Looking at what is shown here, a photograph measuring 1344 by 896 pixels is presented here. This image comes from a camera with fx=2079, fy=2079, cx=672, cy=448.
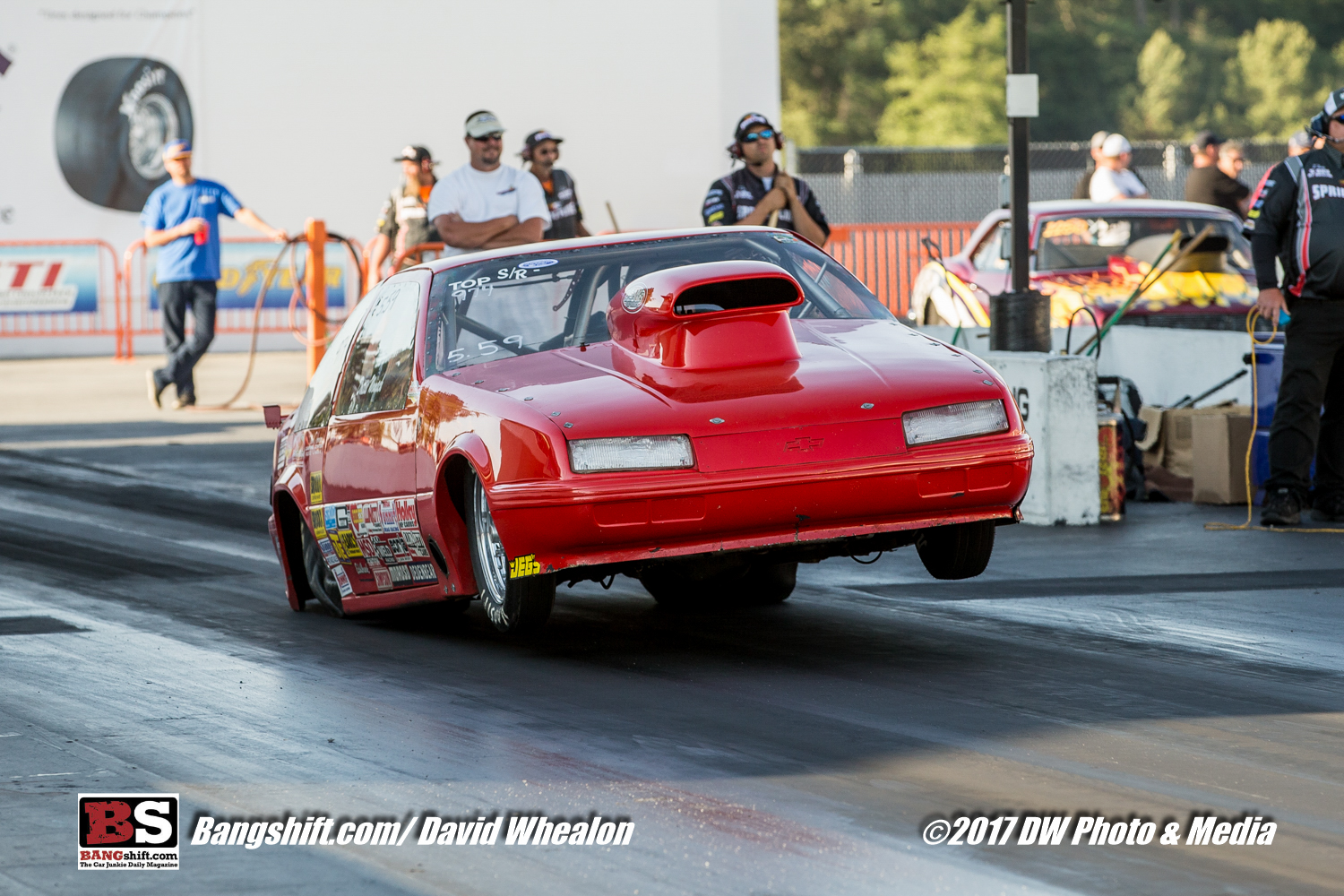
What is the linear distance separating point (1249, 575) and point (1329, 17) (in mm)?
84441

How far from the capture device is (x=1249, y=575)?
26.8 ft

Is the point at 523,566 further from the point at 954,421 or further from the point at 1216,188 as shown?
the point at 1216,188

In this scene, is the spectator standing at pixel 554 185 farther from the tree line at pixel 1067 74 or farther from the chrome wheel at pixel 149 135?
the tree line at pixel 1067 74

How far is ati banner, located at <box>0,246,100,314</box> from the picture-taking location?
2452cm

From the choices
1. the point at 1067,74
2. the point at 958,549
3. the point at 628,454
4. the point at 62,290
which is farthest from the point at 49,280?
the point at 1067,74

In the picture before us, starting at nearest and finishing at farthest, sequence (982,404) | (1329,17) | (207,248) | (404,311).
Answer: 1. (982,404)
2. (404,311)
3. (207,248)
4. (1329,17)

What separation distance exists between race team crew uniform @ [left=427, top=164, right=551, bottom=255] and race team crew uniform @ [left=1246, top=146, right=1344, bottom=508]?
14.0 feet

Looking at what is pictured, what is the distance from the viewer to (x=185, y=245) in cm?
1678

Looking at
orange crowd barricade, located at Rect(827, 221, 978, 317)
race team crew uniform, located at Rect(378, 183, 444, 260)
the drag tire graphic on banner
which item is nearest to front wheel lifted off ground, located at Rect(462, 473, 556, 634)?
race team crew uniform, located at Rect(378, 183, 444, 260)

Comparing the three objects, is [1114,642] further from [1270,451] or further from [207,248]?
[207,248]

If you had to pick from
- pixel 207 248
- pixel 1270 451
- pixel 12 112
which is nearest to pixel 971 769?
pixel 1270 451

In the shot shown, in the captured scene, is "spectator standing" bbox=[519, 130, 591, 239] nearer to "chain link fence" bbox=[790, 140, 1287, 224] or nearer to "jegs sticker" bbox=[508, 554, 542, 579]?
"jegs sticker" bbox=[508, 554, 542, 579]

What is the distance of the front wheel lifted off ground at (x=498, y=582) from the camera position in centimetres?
652

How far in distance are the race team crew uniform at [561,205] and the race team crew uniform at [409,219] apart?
43.0 inches
